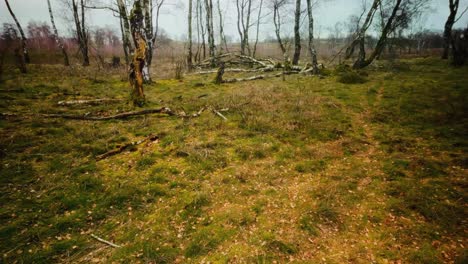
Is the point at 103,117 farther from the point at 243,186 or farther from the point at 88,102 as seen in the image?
the point at 243,186

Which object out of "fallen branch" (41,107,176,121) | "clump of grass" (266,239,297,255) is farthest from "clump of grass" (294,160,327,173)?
"fallen branch" (41,107,176,121)

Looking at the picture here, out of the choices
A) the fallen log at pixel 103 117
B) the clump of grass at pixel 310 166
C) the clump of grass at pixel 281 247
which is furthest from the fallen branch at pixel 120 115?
the clump of grass at pixel 281 247

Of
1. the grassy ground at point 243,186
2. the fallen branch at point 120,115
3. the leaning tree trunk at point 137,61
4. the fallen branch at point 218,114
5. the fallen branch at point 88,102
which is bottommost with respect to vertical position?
the grassy ground at point 243,186

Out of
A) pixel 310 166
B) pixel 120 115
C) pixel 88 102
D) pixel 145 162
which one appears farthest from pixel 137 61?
pixel 310 166

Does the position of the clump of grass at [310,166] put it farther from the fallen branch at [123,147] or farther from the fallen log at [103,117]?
the fallen log at [103,117]

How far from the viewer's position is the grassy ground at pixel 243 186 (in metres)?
Result: 3.78

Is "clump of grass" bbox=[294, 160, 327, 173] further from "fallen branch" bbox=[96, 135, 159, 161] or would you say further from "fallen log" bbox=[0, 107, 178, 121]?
"fallen log" bbox=[0, 107, 178, 121]

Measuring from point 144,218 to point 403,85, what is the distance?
Answer: 594 inches

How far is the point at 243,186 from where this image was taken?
5.34 meters

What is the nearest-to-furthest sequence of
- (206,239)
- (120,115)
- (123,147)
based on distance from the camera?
(206,239)
(123,147)
(120,115)

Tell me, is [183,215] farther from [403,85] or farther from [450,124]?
[403,85]

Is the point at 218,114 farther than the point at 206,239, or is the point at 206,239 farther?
the point at 218,114

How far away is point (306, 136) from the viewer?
7672mm

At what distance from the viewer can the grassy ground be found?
149 inches
